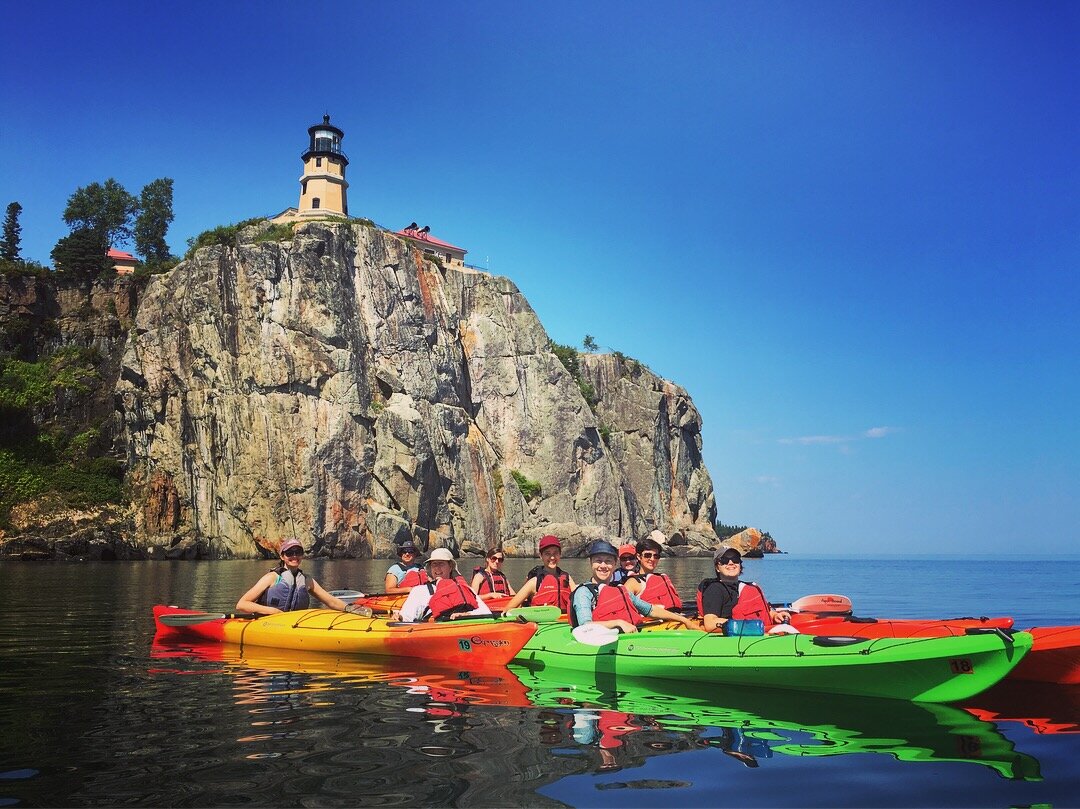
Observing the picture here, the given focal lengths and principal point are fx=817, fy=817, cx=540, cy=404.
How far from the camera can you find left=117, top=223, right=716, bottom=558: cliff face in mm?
→ 51250

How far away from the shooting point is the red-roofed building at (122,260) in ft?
227

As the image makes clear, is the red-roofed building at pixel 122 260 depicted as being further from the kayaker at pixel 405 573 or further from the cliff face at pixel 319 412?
the kayaker at pixel 405 573

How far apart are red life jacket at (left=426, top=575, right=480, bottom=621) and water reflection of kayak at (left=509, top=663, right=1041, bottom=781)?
2.45 metres

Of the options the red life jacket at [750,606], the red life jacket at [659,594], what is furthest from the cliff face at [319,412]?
the red life jacket at [750,606]

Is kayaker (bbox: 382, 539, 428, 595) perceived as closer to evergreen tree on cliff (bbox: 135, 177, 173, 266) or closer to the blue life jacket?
the blue life jacket

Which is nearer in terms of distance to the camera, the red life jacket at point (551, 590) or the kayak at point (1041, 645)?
the kayak at point (1041, 645)

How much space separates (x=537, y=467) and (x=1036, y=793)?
201ft

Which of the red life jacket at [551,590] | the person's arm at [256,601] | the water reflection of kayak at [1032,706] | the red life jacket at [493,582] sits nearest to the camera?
the water reflection of kayak at [1032,706]

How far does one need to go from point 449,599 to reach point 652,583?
311cm

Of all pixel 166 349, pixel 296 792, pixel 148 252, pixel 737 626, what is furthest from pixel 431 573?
pixel 148 252

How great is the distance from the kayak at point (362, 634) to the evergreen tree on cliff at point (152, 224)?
65.9 m

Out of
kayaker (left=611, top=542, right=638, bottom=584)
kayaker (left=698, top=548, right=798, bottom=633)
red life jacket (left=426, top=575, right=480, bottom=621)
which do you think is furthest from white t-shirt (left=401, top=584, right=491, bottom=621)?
kayaker (left=698, top=548, right=798, bottom=633)

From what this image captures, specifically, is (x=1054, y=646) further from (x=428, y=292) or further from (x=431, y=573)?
(x=428, y=292)


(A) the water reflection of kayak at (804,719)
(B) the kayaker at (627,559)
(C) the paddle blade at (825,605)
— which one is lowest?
(A) the water reflection of kayak at (804,719)
